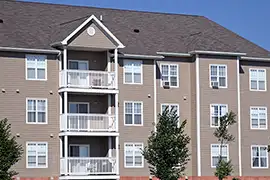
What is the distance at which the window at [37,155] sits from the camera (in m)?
48.6

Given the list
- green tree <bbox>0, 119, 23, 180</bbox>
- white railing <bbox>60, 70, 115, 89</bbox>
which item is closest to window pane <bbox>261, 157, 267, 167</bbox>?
white railing <bbox>60, 70, 115, 89</bbox>

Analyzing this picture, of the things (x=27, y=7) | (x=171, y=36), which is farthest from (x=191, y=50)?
(x=27, y=7)

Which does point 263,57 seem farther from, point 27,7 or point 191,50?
point 27,7

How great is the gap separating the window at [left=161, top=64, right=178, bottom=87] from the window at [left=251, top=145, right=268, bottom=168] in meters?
7.55

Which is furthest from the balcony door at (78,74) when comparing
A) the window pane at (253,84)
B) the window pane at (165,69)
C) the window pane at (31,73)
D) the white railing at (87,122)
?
the window pane at (253,84)

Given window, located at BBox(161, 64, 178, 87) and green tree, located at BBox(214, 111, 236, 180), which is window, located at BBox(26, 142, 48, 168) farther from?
green tree, located at BBox(214, 111, 236, 180)

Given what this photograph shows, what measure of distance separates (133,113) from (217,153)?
21.9 feet

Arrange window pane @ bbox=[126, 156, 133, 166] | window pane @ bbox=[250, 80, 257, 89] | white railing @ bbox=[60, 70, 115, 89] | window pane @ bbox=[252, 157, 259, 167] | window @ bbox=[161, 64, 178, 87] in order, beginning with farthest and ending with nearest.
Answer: window pane @ bbox=[250, 80, 257, 89], window pane @ bbox=[252, 157, 259, 167], window @ bbox=[161, 64, 178, 87], window pane @ bbox=[126, 156, 133, 166], white railing @ bbox=[60, 70, 115, 89]

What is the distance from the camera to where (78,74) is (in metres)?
50.2

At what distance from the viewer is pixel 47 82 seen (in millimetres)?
49875

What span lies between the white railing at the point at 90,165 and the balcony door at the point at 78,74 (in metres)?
4.92

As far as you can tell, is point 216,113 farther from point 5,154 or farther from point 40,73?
point 5,154

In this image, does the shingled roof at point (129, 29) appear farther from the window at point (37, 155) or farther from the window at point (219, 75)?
the window at point (37, 155)

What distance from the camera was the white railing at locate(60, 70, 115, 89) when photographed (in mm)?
49638
